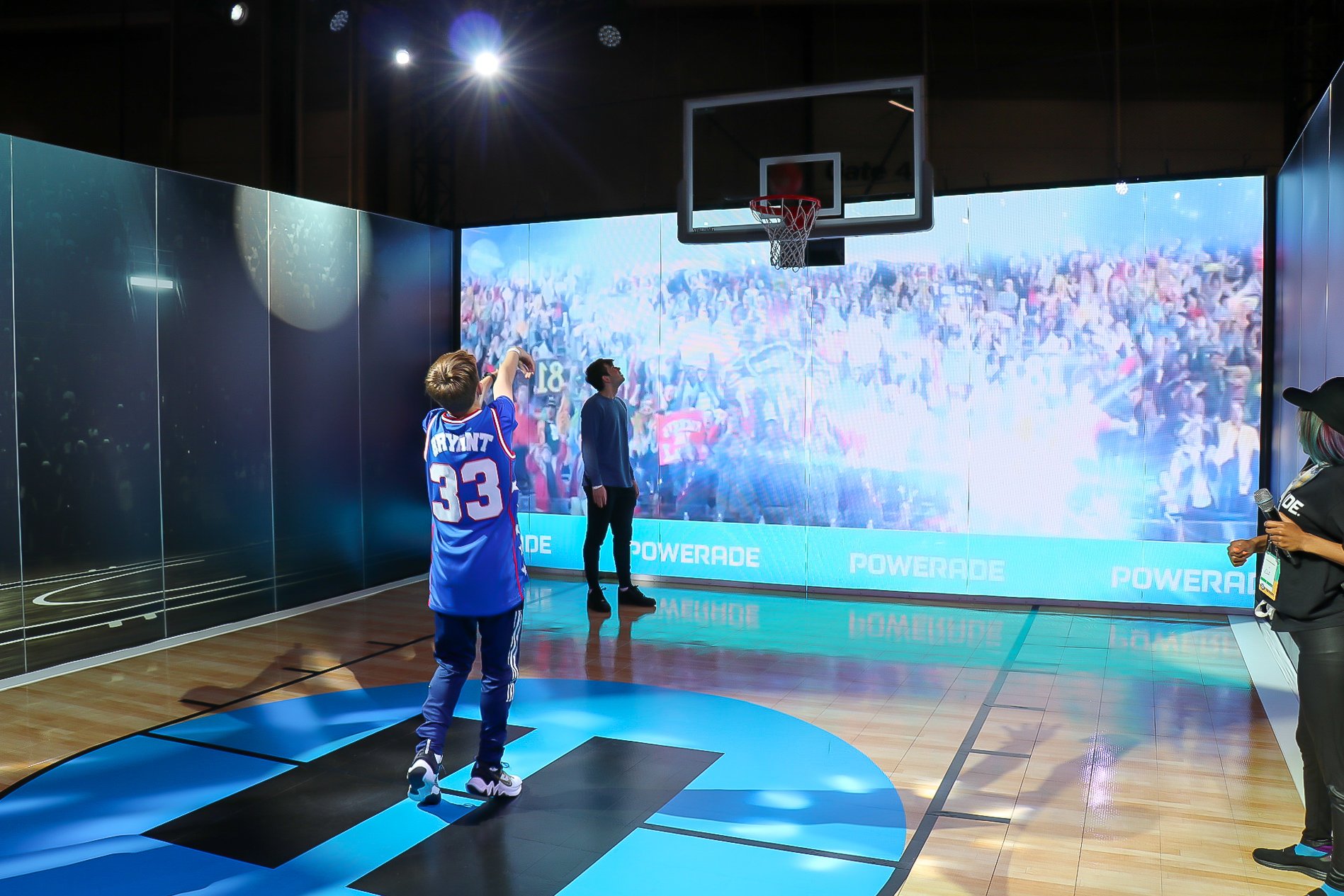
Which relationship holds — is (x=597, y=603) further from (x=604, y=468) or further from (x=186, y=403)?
(x=186, y=403)

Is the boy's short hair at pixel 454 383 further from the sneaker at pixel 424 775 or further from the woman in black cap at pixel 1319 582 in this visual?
the woman in black cap at pixel 1319 582

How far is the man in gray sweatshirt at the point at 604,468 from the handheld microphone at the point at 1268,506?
423 centimetres

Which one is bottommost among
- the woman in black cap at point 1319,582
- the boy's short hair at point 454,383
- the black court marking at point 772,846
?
the black court marking at point 772,846

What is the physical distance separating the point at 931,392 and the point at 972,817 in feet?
13.4

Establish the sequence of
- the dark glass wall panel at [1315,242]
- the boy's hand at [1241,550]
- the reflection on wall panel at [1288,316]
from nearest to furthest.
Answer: the boy's hand at [1241,550], the dark glass wall panel at [1315,242], the reflection on wall panel at [1288,316]

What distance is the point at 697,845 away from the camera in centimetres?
308

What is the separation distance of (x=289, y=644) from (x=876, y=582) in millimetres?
3903

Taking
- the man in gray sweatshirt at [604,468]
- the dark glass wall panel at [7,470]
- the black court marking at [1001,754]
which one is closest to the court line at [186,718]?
the dark glass wall panel at [7,470]

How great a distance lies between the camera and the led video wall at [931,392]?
6.38 meters

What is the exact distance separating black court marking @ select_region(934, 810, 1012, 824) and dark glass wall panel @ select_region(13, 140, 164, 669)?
4.41 m

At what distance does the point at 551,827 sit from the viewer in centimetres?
322

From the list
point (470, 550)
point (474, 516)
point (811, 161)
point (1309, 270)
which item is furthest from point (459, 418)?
point (1309, 270)

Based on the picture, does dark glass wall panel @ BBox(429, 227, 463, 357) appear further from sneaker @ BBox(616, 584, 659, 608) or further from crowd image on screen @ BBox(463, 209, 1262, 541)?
sneaker @ BBox(616, 584, 659, 608)

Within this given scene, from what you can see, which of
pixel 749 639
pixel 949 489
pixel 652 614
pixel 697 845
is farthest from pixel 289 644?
pixel 949 489
